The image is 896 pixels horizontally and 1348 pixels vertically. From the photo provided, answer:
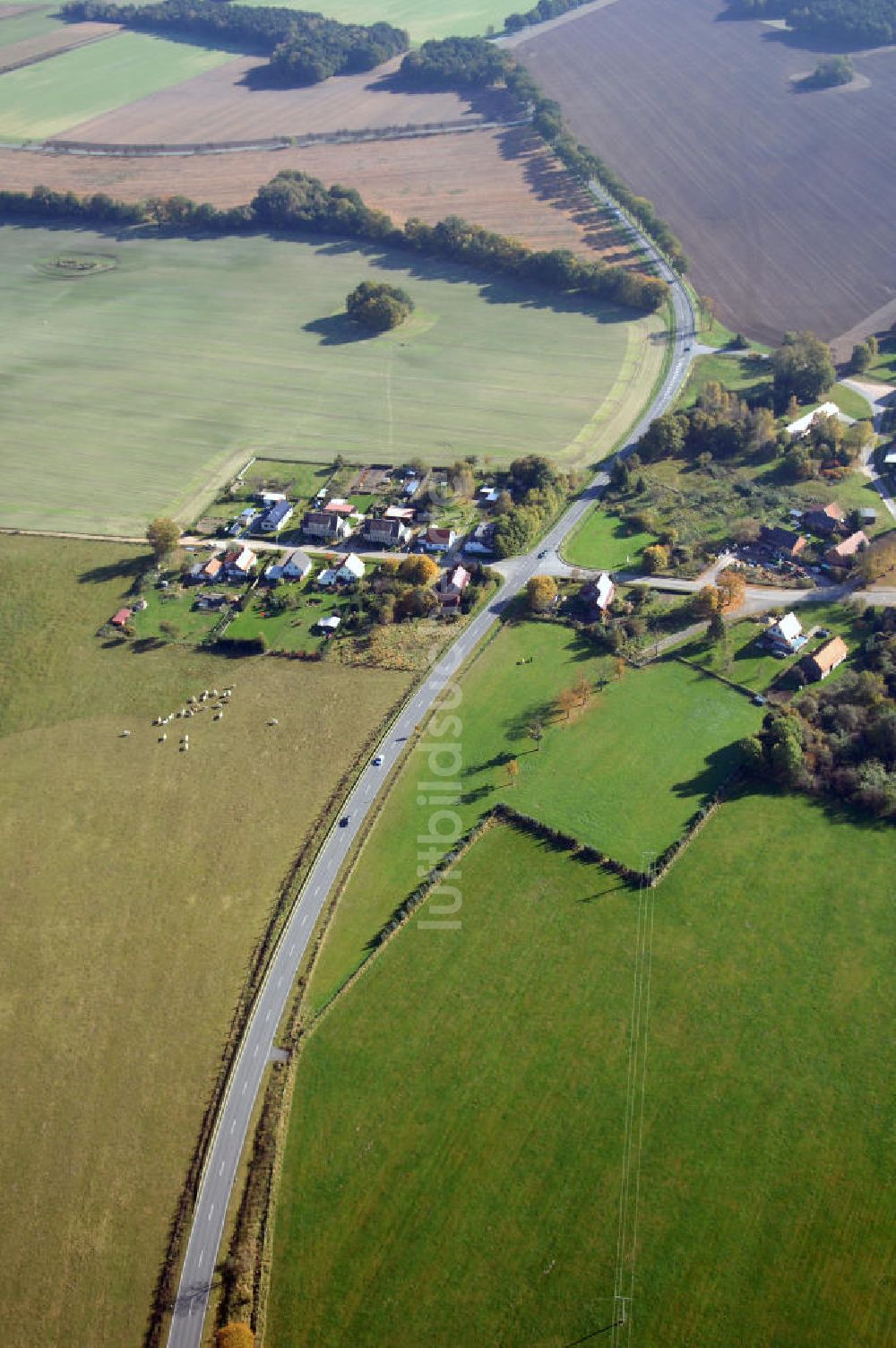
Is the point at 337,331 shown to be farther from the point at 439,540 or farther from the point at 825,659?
the point at 825,659

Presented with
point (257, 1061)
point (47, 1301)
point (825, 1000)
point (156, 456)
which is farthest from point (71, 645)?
point (825, 1000)

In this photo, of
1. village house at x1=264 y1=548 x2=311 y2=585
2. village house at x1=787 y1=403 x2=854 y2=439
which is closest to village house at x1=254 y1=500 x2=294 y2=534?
village house at x1=264 y1=548 x2=311 y2=585

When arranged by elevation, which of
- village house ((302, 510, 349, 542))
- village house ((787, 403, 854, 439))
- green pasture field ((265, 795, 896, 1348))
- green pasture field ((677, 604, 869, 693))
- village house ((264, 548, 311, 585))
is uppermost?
village house ((787, 403, 854, 439))

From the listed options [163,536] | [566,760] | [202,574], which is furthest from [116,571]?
[566,760]

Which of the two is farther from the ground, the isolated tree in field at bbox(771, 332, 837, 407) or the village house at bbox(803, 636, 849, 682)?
the isolated tree in field at bbox(771, 332, 837, 407)

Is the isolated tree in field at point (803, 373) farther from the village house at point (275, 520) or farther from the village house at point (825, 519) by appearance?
the village house at point (275, 520)

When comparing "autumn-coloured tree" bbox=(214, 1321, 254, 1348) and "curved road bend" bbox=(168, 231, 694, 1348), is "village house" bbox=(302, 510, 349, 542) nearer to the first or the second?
"curved road bend" bbox=(168, 231, 694, 1348)
